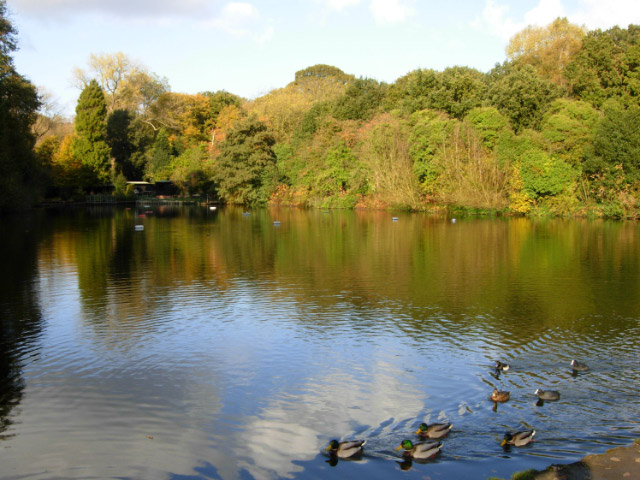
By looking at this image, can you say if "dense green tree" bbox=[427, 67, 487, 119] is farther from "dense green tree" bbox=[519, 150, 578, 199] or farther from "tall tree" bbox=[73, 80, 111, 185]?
"tall tree" bbox=[73, 80, 111, 185]

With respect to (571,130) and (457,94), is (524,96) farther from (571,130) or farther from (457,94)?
(457,94)

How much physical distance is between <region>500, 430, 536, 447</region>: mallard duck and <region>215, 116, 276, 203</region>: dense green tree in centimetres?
6394

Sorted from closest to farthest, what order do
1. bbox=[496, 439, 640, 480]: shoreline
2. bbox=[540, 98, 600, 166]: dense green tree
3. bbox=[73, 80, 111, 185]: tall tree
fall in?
bbox=[496, 439, 640, 480]: shoreline, bbox=[540, 98, 600, 166]: dense green tree, bbox=[73, 80, 111, 185]: tall tree

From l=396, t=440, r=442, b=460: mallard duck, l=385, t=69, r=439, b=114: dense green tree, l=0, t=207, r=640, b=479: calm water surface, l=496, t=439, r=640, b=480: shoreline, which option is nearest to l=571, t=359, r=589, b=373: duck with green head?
l=0, t=207, r=640, b=479: calm water surface

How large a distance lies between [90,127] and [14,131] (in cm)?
2346

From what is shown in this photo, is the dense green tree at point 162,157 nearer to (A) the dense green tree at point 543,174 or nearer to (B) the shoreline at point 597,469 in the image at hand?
(A) the dense green tree at point 543,174

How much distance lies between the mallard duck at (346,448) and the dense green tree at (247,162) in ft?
209

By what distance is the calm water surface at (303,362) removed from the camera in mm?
Answer: 7418

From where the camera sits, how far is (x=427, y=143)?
172ft

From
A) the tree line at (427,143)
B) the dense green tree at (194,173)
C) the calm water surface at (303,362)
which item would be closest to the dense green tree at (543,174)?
the tree line at (427,143)

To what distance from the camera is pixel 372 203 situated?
194 ft

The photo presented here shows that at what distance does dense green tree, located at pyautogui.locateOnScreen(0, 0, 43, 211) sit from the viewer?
145 ft

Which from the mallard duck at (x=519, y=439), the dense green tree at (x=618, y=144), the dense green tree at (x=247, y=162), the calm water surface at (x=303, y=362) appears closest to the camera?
the mallard duck at (x=519, y=439)

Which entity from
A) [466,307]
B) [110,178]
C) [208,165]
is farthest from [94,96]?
[466,307]
